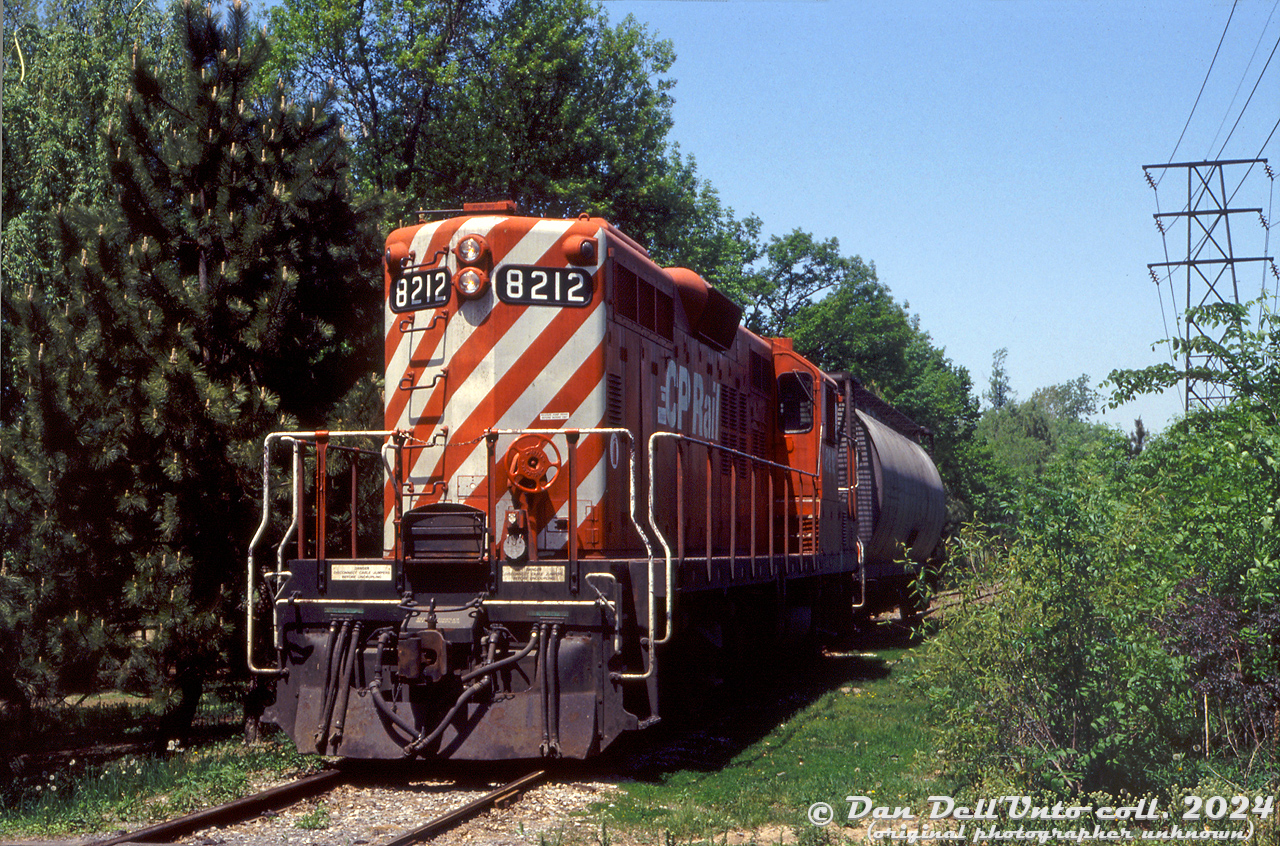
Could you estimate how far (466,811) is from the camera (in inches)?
253

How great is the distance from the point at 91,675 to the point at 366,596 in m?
2.58

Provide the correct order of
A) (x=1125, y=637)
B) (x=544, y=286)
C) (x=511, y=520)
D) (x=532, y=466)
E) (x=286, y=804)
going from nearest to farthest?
(x=1125, y=637), (x=286, y=804), (x=511, y=520), (x=532, y=466), (x=544, y=286)

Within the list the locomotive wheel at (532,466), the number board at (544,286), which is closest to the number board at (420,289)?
the number board at (544,286)

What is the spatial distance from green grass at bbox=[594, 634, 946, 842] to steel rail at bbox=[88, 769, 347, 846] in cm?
195

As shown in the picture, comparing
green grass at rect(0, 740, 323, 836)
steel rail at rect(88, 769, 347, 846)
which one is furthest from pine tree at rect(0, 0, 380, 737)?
steel rail at rect(88, 769, 347, 846)

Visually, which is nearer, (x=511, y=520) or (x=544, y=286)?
(x=511, y=520)

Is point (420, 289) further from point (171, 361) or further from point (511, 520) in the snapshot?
point (511, 520)

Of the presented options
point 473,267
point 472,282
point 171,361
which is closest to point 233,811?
point 171,361

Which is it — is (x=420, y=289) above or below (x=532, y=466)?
above

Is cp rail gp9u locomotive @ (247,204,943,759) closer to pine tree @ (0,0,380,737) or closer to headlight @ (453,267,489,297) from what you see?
headlight @ (453,267,489,297)

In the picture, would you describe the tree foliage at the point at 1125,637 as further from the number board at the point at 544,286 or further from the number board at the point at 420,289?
the number board at the point at 420,289

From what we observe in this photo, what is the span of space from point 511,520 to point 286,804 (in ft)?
7.55

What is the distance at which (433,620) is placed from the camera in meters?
7.47

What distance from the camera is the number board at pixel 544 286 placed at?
8586 millimetres
